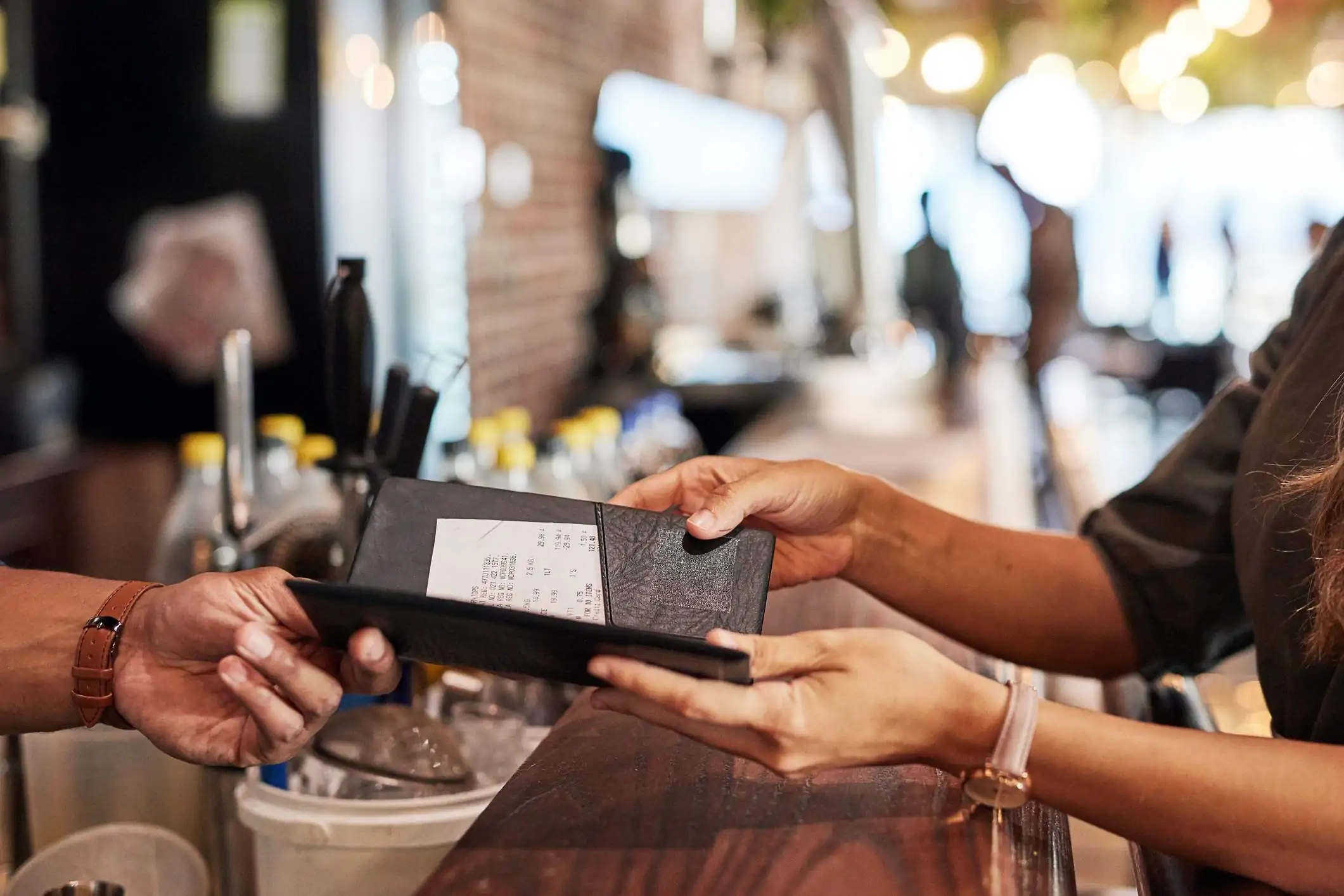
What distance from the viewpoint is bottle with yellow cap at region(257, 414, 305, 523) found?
1608 mm

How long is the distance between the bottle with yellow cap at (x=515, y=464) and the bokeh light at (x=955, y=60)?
36.9 ft

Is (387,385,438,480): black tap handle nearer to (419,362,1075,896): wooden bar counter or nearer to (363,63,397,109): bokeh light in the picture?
(419,362,1075,896): wooden bar counter

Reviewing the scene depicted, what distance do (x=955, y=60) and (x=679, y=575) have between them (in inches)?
471

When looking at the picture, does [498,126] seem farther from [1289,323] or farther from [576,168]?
[1289,323]

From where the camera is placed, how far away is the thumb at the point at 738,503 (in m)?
0.97

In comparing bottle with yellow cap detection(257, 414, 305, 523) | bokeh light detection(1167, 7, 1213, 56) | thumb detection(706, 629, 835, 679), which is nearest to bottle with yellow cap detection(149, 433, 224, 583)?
bottle with yellow cap detection(257, 414, 305, 523)

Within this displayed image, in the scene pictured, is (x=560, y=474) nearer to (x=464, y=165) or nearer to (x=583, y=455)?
(x=583, y=455)

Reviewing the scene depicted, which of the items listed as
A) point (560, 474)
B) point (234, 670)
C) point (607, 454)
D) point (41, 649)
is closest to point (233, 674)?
point (234, 670)

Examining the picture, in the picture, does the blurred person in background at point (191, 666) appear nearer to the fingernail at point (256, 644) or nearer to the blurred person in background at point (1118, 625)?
the fingernail at point (256, 644)

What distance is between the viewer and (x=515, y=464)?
1651 mm

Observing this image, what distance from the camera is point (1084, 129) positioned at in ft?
47.2

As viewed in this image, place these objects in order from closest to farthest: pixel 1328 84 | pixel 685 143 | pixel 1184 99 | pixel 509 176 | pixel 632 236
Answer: pixel 509 176 → pixel 632 236 → pixel 685 143 → pixel 1328 84 → pixel 1184 99

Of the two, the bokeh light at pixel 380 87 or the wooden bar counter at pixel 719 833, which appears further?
the bokeh light at pixel 380 87

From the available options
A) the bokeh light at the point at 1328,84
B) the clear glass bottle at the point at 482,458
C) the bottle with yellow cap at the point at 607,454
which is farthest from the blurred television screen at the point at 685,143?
the bokeh light at the point at 1328,84
